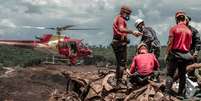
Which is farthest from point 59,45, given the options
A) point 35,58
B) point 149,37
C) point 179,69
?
point 179,69

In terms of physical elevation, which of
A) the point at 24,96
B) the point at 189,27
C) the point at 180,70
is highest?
the point at 189,27

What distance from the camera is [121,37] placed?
1664cm

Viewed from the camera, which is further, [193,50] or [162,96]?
[193,50]

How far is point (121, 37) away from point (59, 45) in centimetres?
4028

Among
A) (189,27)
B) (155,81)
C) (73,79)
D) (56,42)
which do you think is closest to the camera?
(155,81)

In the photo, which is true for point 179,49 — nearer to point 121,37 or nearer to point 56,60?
point 121,37

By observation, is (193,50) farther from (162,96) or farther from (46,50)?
(46,50)

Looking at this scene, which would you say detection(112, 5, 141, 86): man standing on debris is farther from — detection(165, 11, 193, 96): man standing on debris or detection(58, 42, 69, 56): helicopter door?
detection(58, 42, 69, 56): helicopter door

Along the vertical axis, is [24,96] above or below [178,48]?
below

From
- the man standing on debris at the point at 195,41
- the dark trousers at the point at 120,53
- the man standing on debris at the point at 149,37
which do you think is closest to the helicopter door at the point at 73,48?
the man standing on debris at the point at 149,37

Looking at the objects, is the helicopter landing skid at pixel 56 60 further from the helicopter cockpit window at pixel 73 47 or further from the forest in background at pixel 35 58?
the forest in background at pixel 35 58

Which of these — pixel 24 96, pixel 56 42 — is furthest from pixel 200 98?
pixel 56 42

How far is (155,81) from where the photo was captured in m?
14.9

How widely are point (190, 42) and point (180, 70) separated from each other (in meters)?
0.69
